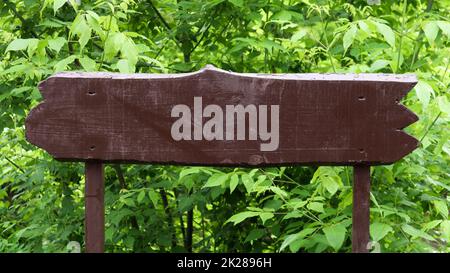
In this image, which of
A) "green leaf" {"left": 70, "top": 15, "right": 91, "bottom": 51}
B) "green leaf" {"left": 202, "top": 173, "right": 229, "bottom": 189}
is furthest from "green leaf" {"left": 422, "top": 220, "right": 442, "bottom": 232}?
"green leaf" {"left": 70, "top": 15, "right": 91, "bottom": 51}

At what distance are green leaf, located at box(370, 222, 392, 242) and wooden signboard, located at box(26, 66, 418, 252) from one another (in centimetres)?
24

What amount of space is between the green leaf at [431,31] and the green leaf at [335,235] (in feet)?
2.70

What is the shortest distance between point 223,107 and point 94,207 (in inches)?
25.4

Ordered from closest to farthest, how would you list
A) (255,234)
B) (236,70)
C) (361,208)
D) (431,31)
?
1. (361,208)
2. (431,31)
3. (255,234)
4. (236,70)

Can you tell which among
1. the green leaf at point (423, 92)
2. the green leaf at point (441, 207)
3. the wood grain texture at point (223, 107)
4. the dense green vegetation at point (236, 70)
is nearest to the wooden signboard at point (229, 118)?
the wood grain texture at point (223, 107)

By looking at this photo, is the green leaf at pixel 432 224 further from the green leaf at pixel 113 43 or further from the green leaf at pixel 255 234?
the green leaf at pixel 113 43

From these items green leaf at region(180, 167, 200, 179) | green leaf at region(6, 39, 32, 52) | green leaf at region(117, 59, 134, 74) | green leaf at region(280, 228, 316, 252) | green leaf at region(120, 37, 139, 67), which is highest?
green leaf at region(6, 39, 32, 52)

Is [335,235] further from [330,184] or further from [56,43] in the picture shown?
[56,43]

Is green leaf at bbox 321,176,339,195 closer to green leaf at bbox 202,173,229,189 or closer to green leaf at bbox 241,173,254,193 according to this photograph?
green leaf at bbox 241,173,254,193

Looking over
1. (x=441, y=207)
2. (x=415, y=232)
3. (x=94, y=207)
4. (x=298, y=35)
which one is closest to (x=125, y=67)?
(x=94, y=207)

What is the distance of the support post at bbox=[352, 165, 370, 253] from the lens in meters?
2.87

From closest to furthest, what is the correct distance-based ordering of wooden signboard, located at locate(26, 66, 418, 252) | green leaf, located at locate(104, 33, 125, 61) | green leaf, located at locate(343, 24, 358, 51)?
1. wooden signboard, located at locate(26, 66, 418, 252)
2. green leaf, located at locate(343, 24, 358, 51)
3. green leaf, located at locate(104, 33, 125, 61)

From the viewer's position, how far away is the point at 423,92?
2930mm

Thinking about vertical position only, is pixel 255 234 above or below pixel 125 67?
below
